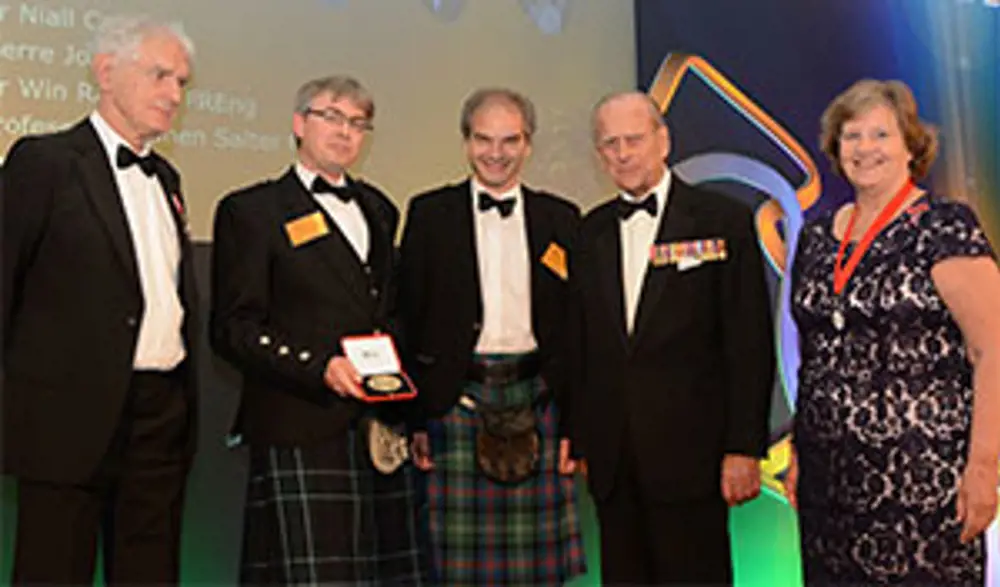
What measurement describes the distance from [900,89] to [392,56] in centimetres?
218

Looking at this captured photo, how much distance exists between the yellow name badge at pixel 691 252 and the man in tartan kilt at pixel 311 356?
830 mm

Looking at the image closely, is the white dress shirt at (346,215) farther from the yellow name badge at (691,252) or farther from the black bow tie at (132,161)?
the yellow name badge at (691,252)

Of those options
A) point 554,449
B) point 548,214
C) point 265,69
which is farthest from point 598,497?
point 265,69

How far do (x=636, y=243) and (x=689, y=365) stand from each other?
1.31 ft

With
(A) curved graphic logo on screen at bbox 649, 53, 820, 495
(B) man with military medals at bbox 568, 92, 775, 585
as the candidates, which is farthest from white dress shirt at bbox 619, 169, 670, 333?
(A) curved graphic logo on screen at bbox 649, 53, 820, 495

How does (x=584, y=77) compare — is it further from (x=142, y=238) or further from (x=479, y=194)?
(x=142, y=238)

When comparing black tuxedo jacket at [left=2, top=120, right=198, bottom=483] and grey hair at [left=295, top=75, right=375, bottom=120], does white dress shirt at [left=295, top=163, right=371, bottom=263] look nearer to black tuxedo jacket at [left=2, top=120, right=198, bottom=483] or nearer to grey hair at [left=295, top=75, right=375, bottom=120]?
grey hair at [left=295, top=75, right=375, bottom=120]

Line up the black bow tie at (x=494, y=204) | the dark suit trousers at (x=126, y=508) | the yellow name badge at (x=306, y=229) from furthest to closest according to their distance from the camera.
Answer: the black bow tie at (x=494, y=204) → the yellow name badge at (x=306, y=229) → the dark suit trousers at (x=126, y=508)

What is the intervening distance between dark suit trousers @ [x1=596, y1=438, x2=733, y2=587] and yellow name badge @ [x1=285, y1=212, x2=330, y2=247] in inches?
43.6

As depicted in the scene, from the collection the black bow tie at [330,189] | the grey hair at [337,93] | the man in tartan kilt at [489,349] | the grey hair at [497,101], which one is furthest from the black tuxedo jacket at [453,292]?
the grey hair at [337,93]

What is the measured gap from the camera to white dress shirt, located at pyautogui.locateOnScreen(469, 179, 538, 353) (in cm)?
343

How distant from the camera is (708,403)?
3.16m

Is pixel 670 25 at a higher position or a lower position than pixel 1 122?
higher

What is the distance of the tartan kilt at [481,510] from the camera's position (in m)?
3.41
